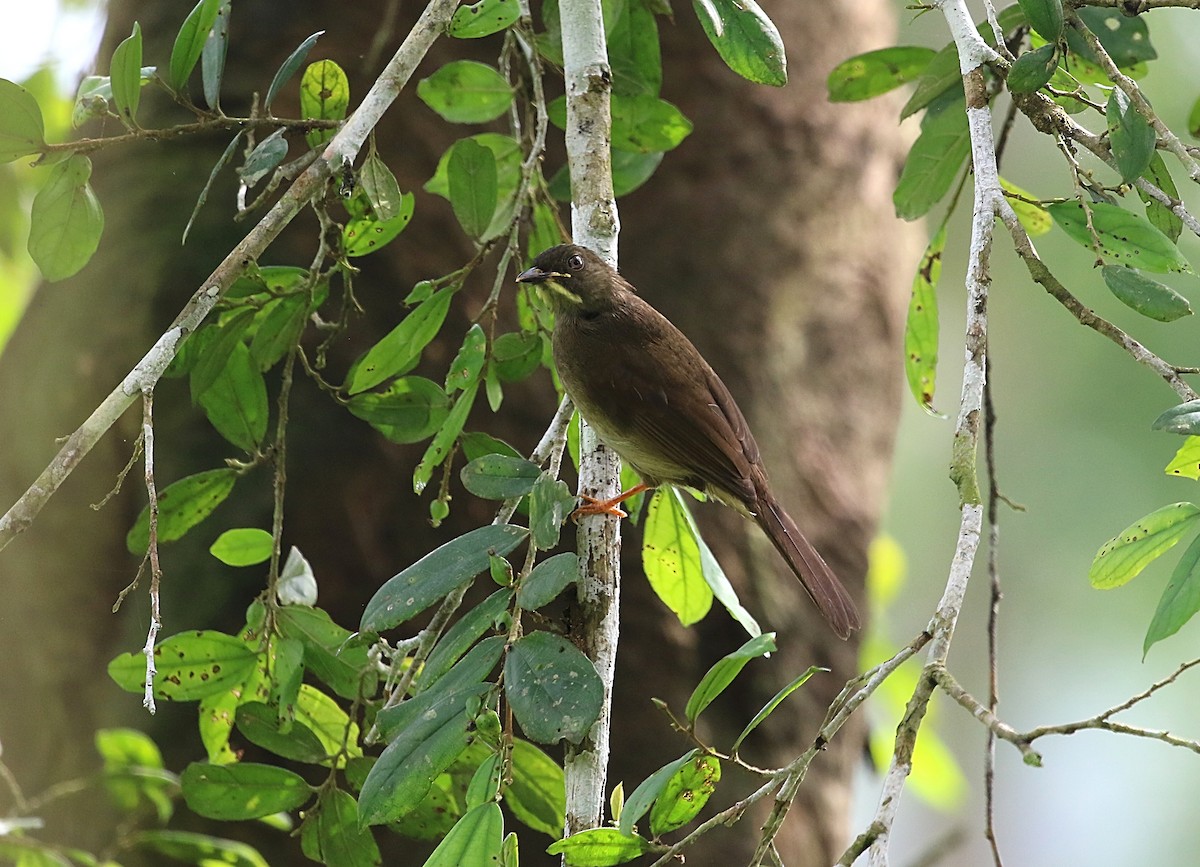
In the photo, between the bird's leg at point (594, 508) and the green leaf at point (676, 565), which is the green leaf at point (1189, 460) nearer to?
the bird's leg at point (594, 508)

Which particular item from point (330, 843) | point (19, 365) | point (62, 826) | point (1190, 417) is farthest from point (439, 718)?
point (19, 365)

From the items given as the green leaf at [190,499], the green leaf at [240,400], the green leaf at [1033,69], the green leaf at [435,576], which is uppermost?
the green leaf at [1033,69]

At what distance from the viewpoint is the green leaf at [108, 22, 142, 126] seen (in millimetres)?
2119

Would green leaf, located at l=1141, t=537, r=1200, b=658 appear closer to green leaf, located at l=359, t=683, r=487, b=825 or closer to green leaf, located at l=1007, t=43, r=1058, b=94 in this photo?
green leaf, located at l=1007, t=43, r=1058, b=94

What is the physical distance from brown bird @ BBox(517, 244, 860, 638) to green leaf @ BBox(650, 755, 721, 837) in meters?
0.86

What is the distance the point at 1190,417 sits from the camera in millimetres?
1569

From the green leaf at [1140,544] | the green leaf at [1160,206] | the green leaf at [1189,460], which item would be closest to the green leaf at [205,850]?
the green leaf at [1140,544]

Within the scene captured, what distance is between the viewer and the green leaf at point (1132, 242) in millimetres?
2012

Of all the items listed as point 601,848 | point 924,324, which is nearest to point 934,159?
point 924,324

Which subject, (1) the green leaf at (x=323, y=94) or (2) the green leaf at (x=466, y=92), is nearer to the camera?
(1) the green leaf at (x=323, y=94)

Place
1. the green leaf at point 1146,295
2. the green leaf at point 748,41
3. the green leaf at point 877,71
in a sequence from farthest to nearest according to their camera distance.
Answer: the green leaf at point 877,71 < the green leaf at point 748,41 < the green leaf at point 1146,295

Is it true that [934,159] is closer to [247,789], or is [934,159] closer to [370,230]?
[370,230]

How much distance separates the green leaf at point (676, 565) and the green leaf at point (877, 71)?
1.23 metres

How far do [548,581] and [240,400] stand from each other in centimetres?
92
